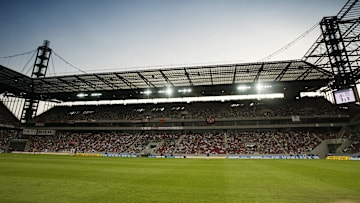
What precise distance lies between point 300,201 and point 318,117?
4185 cm

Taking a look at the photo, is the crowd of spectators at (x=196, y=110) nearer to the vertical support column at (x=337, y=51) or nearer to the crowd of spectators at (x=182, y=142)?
the crowd of spectators at (x=182, y=142)

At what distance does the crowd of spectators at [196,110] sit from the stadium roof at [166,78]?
22.4 feet

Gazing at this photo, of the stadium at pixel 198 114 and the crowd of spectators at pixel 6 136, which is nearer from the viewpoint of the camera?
the stadium at pixel 198 114

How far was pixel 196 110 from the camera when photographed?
49594 millimetres

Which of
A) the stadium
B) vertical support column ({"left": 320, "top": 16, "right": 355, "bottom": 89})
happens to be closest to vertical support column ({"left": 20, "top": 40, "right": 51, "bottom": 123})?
the stadium

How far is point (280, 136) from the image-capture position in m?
40.2

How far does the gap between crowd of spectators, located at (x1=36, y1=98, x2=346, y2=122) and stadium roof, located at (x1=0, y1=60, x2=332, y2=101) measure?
6816 mm

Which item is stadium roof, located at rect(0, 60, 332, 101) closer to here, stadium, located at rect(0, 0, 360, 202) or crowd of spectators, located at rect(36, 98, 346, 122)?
stadium, located at rect(0, 0, 360, 202)

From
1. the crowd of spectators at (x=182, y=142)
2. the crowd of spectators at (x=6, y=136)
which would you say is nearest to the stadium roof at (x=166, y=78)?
the crowd of spectators at (x=6, y=136)

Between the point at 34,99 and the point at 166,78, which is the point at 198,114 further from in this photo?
the point at 34,99

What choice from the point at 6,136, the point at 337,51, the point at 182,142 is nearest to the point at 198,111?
the point at 182,142

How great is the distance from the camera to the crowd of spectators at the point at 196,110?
4347 cm

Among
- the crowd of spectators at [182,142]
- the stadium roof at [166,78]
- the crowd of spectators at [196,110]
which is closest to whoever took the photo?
the stadium roof at [166,78]

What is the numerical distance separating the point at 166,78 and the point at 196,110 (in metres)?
15.2
